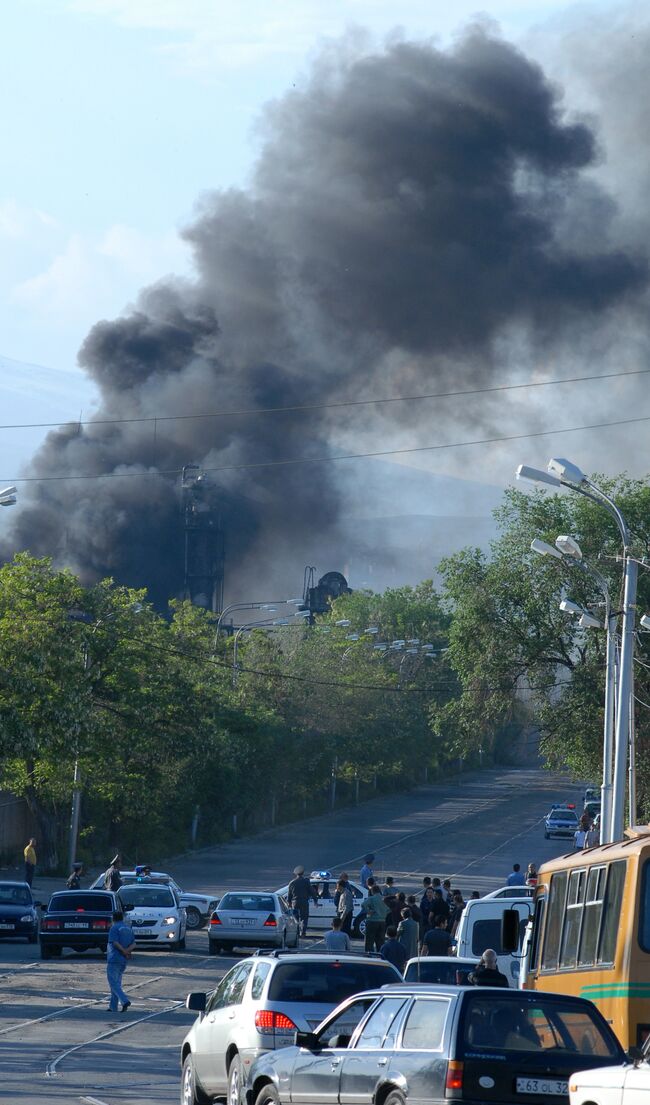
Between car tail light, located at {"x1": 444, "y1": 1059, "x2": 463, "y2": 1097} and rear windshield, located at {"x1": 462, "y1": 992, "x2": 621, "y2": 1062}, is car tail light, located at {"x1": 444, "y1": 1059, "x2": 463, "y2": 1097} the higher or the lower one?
the lower one

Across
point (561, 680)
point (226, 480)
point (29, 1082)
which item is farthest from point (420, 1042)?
point (226, 480)

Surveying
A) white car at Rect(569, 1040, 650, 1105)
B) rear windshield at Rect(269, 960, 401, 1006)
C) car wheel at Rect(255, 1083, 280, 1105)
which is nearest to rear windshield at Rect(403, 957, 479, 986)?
rear windshield at Rect(269, 960, 401, 1006)

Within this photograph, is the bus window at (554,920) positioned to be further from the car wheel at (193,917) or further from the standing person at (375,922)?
the car wheel at (193,917)

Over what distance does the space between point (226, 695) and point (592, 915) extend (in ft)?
155

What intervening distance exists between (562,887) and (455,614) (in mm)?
41549

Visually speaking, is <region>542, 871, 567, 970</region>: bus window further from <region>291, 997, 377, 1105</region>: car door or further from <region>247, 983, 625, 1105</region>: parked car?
<region>247, 983, 625, 1105</region>: parked car

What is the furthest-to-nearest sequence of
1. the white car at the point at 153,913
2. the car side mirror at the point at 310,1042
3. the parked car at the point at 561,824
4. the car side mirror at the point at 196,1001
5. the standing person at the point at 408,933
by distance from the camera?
the parked car at the point at 561,824 < the white car at the point at 153,913 < the standing person at the point at 408,933 < the car side mirror at the point at 196,1001 < the car side mirror at the point at 310,1042

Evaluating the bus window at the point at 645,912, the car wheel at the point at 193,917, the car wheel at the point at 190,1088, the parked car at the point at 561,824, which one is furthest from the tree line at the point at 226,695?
the bus window at the point at 645,912

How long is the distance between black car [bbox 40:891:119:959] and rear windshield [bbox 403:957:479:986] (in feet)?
37.9

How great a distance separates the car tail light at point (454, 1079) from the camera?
29.5 feet

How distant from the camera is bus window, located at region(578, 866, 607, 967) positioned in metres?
13.1

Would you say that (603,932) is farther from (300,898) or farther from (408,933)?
(300,898)

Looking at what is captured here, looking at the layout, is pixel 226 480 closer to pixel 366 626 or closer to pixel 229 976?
pixel 366 626

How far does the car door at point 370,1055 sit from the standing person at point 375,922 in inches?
641
